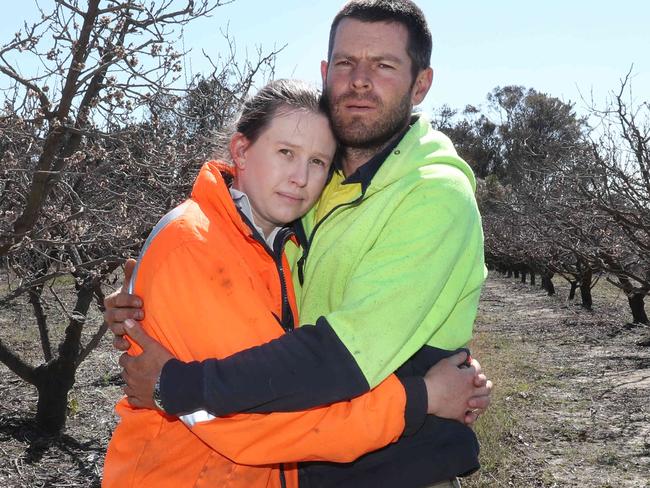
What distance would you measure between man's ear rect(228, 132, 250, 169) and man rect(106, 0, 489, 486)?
0.26m

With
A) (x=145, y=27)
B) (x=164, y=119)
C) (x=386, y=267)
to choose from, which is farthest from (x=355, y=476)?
(x=164, y=119)

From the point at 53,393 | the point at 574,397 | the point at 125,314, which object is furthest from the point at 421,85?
the point at 574,397

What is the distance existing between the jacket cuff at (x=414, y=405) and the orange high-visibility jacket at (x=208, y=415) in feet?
0.08

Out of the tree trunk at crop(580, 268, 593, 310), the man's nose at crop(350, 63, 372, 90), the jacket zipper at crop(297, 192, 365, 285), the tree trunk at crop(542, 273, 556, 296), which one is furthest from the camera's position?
the tree trunk at crop(542, 273, 556, 296)

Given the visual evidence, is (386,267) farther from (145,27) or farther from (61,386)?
(61,386)

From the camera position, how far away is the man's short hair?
2279 mm

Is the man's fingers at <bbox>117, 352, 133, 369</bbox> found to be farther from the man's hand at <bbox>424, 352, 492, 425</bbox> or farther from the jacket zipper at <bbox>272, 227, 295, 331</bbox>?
the man's hand at <bbox>424, 352, 492, 425</bbox>

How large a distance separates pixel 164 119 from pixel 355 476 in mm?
5442

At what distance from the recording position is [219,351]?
5.80 feet

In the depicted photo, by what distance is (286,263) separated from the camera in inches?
86.2

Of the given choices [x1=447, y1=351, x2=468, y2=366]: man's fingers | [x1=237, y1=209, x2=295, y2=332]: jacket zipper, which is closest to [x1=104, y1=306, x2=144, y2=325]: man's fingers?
[x1=237, y1=209, x2=295, y2=332]: jacket zipper

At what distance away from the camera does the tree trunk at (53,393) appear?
7656mm

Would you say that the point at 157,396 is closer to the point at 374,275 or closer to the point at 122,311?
the point at 122,311

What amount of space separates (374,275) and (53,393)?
21.8 feet
